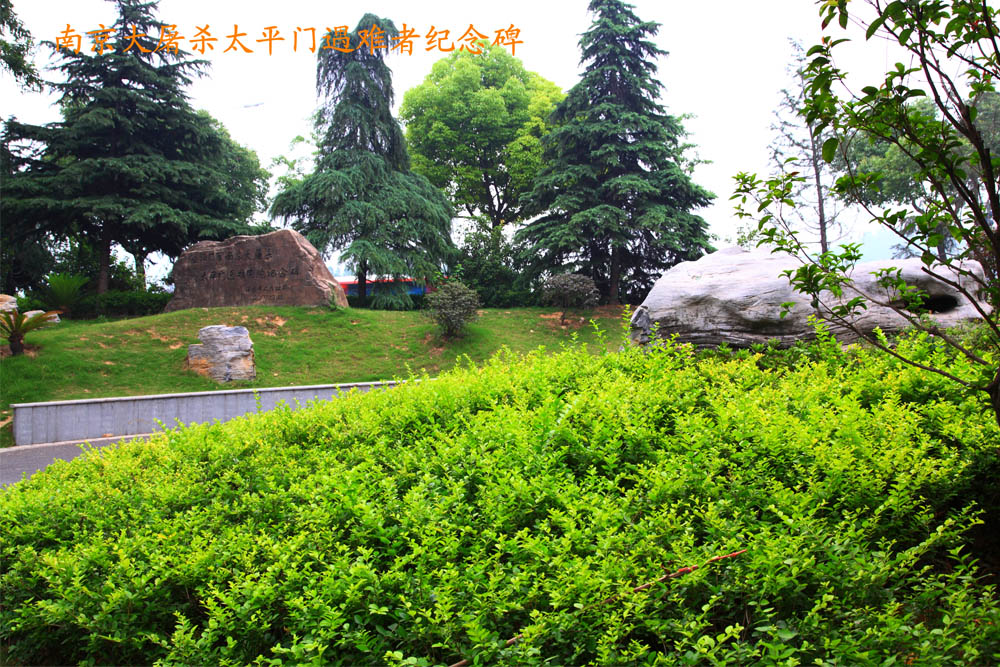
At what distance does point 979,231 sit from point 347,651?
7.78 ft

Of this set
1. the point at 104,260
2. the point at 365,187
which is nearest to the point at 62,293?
the point at 104,260

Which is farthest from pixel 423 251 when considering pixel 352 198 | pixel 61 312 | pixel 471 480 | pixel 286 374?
pixel 471 480

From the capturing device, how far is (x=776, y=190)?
6.95 feet

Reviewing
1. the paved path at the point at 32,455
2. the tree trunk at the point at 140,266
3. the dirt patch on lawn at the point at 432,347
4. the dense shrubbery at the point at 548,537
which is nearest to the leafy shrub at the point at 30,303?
the tree trunk at the point at 140,266

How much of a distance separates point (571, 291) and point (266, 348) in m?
7.04

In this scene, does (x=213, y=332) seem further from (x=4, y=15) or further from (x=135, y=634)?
(x=135, y=634)

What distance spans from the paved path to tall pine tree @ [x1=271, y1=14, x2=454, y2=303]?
28.8 feet

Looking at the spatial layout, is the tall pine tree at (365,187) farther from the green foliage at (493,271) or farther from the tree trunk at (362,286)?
the green foliage at (493,271)

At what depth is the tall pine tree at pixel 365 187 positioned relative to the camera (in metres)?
15.5

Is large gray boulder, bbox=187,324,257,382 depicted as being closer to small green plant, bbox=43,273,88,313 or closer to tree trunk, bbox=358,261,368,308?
tree trunk, bbox=358,261,368,308

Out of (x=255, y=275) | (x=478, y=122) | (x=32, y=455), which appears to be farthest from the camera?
(x=478, y=122)

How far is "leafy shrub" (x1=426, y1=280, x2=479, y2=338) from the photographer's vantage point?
12.0m

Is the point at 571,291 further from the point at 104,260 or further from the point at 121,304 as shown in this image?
the point at 104,260

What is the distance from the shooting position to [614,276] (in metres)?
16.8
